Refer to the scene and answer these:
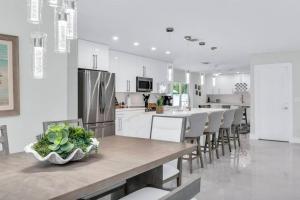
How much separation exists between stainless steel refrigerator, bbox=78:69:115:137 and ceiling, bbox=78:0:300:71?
85 cm

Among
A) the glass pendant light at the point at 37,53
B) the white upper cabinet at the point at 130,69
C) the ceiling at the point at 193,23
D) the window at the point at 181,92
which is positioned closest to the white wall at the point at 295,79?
the ceiling at the point at 193,23

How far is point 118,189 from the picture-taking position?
237 cm

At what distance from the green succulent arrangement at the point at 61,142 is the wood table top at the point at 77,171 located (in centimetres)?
10

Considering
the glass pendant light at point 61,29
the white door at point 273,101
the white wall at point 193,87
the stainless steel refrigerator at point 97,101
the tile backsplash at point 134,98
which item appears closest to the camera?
the glass pendant light at point 61,29

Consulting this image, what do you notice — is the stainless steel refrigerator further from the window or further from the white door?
the window

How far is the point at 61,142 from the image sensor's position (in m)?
1.63

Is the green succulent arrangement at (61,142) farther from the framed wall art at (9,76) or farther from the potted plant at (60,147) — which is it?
the framed wall art at (9,76)

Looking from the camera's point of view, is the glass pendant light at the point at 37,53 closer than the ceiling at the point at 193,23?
Yes

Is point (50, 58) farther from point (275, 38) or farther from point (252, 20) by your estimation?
point (275, 38)

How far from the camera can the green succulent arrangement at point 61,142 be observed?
163 centimetres

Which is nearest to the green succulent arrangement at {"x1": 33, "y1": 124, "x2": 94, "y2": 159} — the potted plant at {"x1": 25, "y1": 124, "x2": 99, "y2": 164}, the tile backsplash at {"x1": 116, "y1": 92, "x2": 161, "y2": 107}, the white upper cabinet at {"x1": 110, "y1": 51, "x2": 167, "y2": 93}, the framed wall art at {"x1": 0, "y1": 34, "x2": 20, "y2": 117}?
the potted plant at {"x1": 25, "y1": 124, "x2": 99, "y2": 164}

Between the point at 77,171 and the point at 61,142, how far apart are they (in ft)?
0.69

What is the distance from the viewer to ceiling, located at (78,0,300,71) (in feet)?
12.2

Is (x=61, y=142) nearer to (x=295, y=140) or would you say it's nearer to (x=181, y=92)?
(x=295, y=140)
